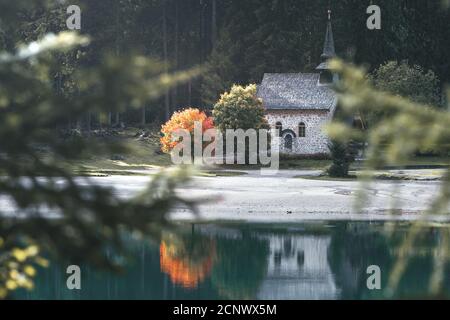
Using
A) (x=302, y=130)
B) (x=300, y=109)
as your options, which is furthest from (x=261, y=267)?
(x=300, y=109)

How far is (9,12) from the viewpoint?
496 cm

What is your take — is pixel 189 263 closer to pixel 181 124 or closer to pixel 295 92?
pixel 181 124

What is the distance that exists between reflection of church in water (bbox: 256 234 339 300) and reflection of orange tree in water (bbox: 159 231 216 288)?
70.4 inches

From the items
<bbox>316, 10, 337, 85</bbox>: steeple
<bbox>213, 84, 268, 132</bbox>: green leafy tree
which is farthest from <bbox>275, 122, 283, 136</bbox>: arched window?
<bbox>213, 84, 268, 132</bbox>: green leafy tree

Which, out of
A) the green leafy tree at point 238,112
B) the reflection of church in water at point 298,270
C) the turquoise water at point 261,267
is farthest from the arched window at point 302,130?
the reflection of church in water at point 298,270

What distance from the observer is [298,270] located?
27656mm

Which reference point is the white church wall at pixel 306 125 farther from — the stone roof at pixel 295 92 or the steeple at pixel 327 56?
the steeple at pixel 327 56

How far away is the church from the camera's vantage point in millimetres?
68562

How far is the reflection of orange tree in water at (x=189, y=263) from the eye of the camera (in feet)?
85.5

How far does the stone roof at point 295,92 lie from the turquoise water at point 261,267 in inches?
1323

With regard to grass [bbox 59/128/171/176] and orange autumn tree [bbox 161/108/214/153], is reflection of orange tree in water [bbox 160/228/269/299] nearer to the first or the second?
grass [bbox 59/128/171/176]

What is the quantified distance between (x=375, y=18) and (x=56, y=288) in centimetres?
5485

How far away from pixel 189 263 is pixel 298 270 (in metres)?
3.15
